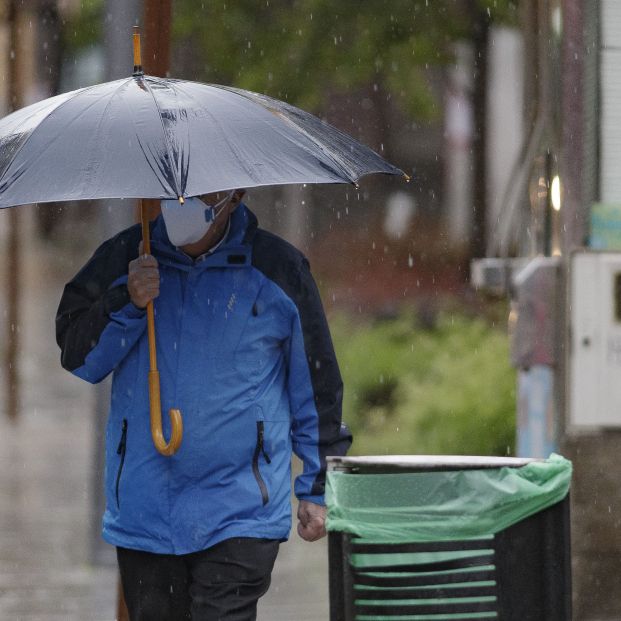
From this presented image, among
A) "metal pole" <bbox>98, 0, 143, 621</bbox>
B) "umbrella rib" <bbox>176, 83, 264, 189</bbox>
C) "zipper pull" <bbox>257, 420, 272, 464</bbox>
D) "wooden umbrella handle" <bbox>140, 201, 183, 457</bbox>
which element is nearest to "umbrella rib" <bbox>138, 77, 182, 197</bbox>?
"umbrella rib" <bbox>176, 83, 264, 189</bbox>

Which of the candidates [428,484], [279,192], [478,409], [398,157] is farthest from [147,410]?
[398,157]

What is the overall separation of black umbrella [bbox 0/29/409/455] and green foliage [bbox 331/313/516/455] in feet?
18.0

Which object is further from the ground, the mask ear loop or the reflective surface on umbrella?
the reflective surface on umbrella

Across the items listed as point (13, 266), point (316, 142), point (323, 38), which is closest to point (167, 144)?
point (316, 142)

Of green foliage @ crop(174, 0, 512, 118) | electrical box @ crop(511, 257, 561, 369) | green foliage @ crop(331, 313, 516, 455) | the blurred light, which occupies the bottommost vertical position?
green foliage @ crop(331, 313, 516, 455)

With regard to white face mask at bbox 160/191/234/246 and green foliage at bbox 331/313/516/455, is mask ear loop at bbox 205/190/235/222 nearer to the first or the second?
white face mask at bbox 160/191/234/246

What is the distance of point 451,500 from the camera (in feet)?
12.0

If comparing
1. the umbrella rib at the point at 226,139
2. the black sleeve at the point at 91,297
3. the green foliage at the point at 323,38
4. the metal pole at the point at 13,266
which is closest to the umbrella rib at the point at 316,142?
the umbrella rib at the point at 226,139

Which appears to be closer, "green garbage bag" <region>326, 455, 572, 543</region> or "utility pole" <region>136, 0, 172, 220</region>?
"green garbage bag" <region>326, 455, 572, 543</region>

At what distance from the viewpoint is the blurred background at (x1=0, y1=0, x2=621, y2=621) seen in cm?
591

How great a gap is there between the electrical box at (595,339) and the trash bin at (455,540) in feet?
7.17

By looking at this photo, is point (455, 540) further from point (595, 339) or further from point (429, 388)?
point (429, 388)

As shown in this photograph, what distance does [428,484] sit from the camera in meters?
3.66

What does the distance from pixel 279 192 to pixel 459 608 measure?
18319mm
